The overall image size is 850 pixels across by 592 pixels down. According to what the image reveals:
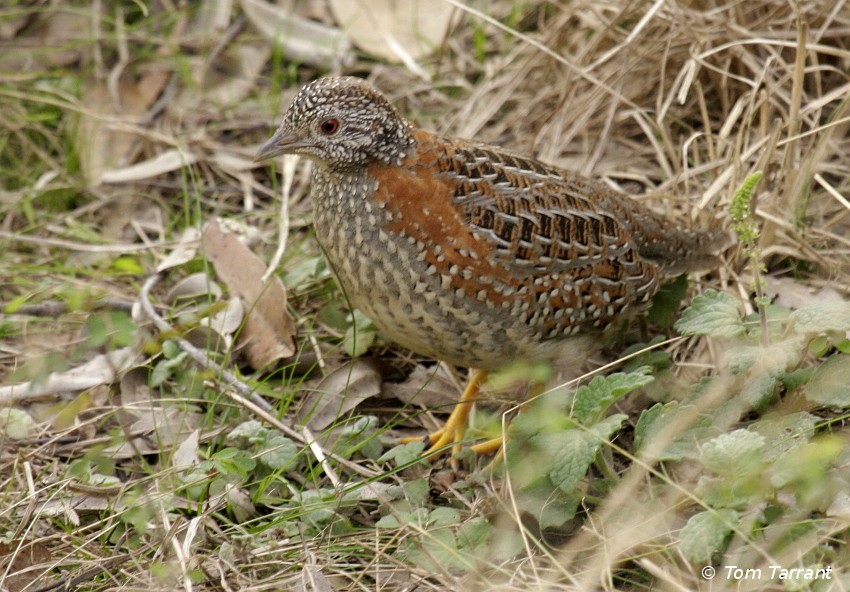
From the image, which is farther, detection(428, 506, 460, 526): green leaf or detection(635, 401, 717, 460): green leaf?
detection(428, 506, 460, 526): green leaf

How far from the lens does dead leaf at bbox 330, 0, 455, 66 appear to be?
6.11 m

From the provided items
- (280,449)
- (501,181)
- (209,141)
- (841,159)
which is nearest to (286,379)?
(280,449)

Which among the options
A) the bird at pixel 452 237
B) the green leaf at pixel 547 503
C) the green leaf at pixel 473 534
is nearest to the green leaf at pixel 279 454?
the bird at pixel 452 237

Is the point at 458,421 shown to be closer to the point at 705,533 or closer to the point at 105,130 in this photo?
the point at 705,533

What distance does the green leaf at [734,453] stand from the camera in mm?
3119

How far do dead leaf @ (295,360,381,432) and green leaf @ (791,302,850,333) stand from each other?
5.62ft

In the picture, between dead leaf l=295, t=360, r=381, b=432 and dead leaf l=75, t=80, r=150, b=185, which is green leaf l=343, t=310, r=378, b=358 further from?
dead leaf l=75, t=80, r=150, b=185

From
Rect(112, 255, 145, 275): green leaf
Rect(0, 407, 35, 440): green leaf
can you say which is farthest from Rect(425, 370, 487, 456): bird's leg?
Rect(0, 407, 35, 440): green leaf

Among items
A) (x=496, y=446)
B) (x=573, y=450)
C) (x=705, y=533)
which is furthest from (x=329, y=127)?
(x=705, y=533)

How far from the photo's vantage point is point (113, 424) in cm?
434

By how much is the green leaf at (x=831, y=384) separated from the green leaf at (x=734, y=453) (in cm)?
43

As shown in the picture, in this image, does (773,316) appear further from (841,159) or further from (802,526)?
(841,159)

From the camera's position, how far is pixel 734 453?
3.14m

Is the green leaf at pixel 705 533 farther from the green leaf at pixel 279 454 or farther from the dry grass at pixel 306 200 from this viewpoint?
the green leaf at pixel 279 454
